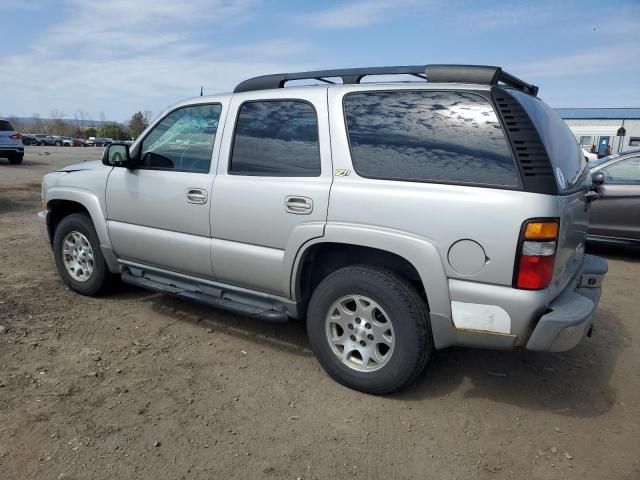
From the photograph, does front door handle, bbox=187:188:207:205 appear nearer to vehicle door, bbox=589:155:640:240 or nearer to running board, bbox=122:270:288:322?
running board, bbox=122:270:288:322

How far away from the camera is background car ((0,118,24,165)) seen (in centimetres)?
1838

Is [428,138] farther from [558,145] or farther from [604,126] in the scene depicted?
[604,126]

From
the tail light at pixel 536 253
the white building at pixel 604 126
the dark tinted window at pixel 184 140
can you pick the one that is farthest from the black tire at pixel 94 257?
the white building at pixel 604 126

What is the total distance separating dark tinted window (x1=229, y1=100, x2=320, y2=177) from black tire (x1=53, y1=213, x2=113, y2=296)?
5.86ft

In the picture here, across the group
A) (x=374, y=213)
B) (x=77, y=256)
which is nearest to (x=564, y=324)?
(x=374, y=213)

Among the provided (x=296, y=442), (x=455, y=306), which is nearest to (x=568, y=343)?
(x=455, y=306)

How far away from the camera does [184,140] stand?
13.2 feet

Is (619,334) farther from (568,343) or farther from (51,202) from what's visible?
(51,202)

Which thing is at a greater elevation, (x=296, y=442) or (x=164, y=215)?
(x=164, y=215)

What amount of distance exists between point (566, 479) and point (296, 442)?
1.38m

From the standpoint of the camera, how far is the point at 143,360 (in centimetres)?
362

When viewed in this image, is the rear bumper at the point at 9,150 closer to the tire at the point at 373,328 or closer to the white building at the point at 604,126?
the tire at the point at 373,328

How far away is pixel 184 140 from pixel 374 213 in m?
1.87

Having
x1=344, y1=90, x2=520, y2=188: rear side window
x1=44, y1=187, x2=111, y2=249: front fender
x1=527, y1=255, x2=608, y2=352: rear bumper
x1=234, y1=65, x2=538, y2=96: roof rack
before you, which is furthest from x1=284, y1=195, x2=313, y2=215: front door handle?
x1=44, y1=187, x2=111, y2=249: front fender
